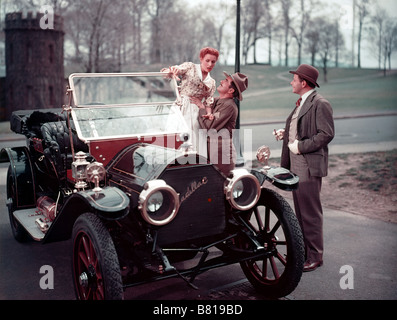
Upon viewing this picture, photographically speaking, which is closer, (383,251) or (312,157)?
(312,157)

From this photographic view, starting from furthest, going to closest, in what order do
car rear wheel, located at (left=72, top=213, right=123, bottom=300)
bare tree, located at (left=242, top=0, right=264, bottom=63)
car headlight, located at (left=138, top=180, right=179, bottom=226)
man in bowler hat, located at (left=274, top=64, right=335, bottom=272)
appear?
1. bare tree, located at (left=242, top=0, right=264, bottom=63)
2. man in bowler hat, located at (left=274, top=64, right=335, bottom=272)
3. car headlight, located at (left=138, top=180, right=179, bottom=226)
4. car rear wheel, located at (left=72, top=213, right=123, bottom=300)

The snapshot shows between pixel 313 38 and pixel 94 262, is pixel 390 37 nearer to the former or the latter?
pixel 313 38

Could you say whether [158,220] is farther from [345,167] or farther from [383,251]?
[345,167]

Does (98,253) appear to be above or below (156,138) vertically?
below

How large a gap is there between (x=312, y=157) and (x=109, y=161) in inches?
73.6

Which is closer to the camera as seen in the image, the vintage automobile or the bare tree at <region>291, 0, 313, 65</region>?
the vintage automobile

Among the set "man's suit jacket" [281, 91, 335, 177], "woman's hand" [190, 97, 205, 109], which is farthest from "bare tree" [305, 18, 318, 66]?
"man's suit jacket" [281, 91, 335, 177]

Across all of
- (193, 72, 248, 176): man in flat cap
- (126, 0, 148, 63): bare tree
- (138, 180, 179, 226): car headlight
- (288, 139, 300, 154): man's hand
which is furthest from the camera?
(126, 0, 148, 63): bare tree

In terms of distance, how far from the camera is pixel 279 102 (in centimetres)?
2786

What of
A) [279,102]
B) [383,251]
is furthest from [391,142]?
[279,102]

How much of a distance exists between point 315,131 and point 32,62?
1953 centimetres

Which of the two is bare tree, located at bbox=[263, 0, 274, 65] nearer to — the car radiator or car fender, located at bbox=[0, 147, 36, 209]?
car fender, located at bbox=[0, 147, 36, 209]

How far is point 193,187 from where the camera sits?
3.16 metres

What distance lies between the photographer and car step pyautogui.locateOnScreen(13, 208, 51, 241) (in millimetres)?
3971
